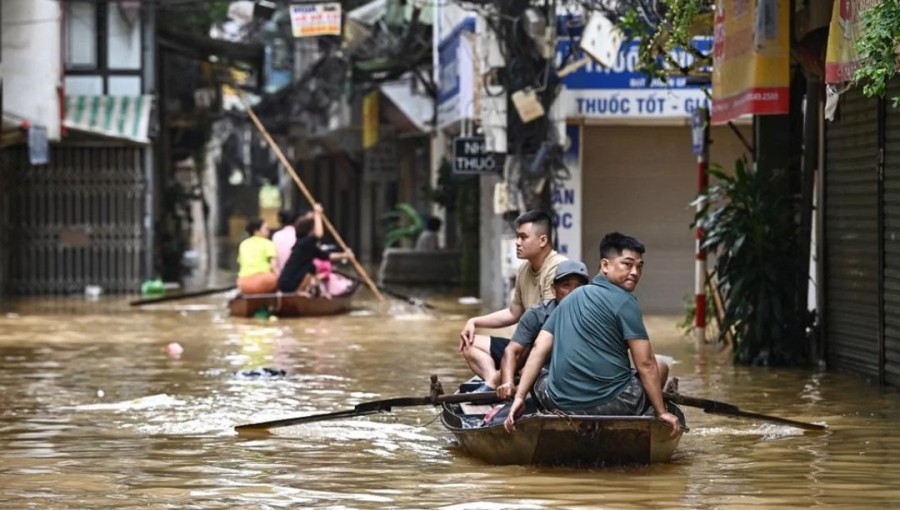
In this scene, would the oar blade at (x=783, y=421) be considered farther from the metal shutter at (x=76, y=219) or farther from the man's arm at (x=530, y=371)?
the metal shutter at (x=76, y=219)

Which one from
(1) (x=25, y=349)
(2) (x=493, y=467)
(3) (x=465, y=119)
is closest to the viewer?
(2) (x=493, y=467)

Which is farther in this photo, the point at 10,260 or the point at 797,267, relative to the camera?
the point at 10,260

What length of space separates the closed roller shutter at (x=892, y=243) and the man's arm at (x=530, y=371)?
15.3ft

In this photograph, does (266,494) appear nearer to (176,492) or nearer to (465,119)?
(176,492)

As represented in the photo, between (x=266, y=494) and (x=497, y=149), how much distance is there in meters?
14.2

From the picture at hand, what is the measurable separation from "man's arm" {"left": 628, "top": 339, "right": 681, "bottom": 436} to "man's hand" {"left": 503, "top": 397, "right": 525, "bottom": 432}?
682 millimetres

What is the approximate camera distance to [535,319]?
9.89 meters

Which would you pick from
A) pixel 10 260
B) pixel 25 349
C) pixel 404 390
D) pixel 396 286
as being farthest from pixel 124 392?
pixel 396 286

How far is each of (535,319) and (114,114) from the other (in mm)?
20097

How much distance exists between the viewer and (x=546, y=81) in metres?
21.7

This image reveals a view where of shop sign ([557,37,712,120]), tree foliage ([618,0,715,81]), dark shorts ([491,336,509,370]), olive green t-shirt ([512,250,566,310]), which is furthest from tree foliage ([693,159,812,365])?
shop sign ([557,37,712,120])

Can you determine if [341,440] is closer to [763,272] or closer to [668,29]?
[763,272]

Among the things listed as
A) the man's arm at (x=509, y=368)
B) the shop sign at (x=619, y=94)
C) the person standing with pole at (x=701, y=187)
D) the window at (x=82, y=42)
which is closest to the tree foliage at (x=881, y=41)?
the man's arm at (x=509, y=368)

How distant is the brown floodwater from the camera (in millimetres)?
8492
